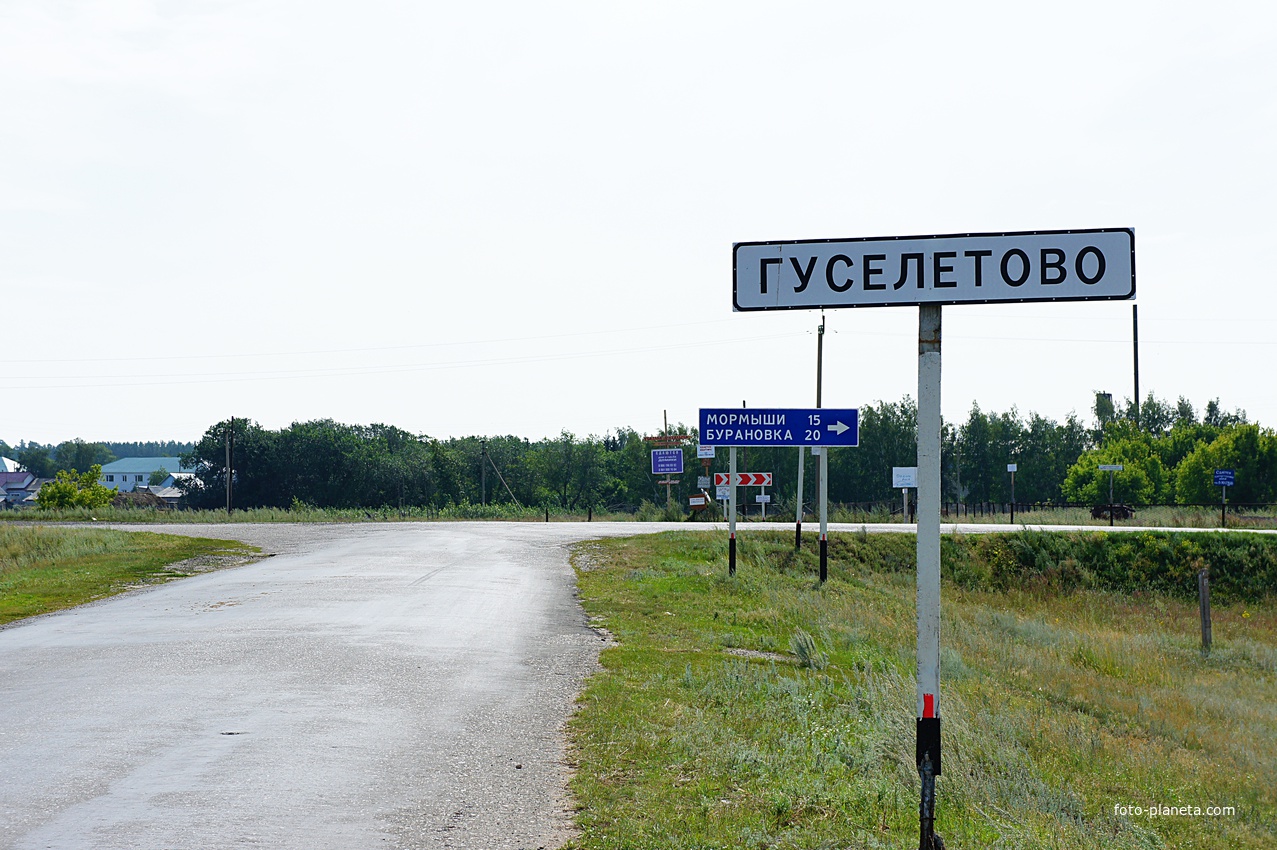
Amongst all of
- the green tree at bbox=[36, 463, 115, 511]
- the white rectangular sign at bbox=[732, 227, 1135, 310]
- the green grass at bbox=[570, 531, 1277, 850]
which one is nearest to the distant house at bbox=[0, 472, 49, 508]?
the green tree at bbox=[36, 463, 115, 511]

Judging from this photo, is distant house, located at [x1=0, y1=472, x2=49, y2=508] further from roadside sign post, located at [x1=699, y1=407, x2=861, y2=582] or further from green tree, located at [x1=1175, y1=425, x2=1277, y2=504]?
roadside sign post, located at [x1=699, y1=407, x2=861, y2=582]

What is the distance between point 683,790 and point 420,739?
2474 mm

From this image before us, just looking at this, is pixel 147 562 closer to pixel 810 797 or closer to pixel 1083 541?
pixel 810 797

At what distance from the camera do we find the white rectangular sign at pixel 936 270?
5277mm

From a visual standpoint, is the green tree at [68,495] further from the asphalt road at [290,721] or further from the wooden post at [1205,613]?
the wooden post at [1205,613]

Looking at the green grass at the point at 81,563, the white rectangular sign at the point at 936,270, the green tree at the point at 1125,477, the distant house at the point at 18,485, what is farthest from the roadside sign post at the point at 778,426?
the distant house at the point at 18,485

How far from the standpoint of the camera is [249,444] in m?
103

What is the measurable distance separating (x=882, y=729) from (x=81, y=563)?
24089mm

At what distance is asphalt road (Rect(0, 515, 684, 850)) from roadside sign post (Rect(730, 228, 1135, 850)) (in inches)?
91.2

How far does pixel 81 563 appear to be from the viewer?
26281mm

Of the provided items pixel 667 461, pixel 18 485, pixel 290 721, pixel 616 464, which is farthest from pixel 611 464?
pixel 18 485

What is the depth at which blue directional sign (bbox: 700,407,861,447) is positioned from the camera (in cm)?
2127

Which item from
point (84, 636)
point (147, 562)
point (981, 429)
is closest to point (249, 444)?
point (981, 429)

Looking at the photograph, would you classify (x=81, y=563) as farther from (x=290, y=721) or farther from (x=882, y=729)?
(x=882, y=729)
